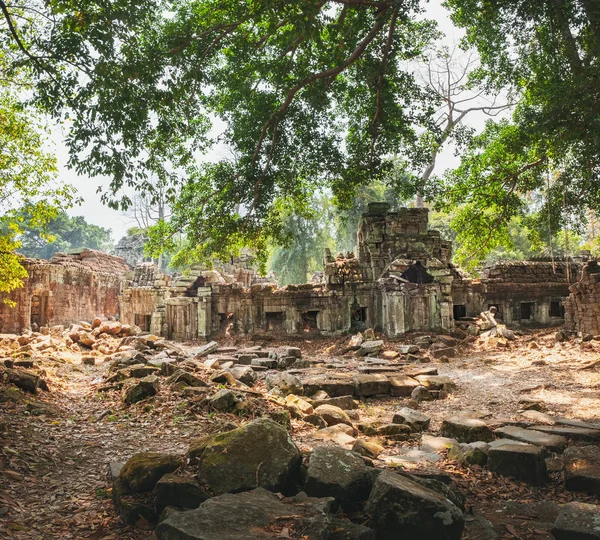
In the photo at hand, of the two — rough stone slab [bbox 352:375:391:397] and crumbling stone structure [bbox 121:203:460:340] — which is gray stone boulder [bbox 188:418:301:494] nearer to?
rough stone slab [bbox 352:375:391:397]

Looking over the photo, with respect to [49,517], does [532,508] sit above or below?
below

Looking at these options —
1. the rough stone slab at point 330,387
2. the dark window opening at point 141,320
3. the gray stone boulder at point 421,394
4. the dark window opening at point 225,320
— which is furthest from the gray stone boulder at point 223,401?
the dark window opening at point 141,320

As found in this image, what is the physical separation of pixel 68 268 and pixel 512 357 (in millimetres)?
18560

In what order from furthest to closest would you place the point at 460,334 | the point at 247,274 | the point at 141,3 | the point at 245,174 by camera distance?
1. the point at 247,274
2. the point at 460,334
3. the point at 245,174
4. the point at 141,3

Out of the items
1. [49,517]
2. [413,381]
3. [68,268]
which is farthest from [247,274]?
[49,517]

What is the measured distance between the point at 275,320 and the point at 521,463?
48.2 ft

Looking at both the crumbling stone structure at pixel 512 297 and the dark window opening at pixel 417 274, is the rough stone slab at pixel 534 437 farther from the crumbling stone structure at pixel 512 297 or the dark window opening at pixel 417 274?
the crumbling stone structure at pixel 512 297

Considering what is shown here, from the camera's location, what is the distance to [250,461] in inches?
146

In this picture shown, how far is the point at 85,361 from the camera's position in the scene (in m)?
11.8

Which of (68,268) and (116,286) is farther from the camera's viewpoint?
(116,286)

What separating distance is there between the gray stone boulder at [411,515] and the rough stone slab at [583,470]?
174 cm

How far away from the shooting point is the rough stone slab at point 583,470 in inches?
159

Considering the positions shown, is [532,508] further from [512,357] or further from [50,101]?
[512,357]

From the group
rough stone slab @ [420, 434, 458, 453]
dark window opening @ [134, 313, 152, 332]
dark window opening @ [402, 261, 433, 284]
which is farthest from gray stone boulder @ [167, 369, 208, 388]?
dark window opening @ [134, 313, 152, 332]
